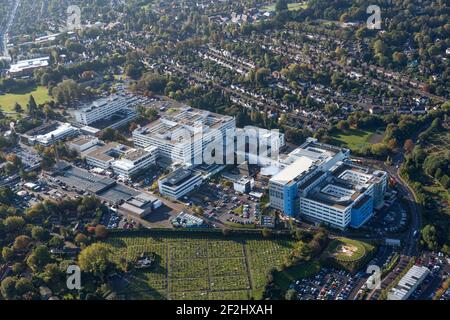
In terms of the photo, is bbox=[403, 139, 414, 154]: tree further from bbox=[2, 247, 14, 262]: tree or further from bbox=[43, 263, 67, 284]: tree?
bbox=[2, 247, 14, 262]: tree

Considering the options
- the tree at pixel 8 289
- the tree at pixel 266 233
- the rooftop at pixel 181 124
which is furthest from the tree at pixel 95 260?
the rooftop at pixel 181 124

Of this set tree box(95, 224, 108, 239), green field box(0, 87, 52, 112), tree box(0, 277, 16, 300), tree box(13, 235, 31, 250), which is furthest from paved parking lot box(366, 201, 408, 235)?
green field box(0, 87, 52, 112)

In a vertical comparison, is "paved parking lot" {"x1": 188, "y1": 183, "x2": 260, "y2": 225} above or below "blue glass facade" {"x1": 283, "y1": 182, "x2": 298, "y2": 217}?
below

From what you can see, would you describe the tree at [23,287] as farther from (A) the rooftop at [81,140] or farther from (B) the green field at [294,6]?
(B) the green field at [294,6]

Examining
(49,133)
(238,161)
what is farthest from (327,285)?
(49,133)

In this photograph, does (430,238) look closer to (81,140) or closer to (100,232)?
(100,232)

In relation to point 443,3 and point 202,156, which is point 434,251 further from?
point 443,3

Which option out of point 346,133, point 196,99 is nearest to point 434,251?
point 346,133
